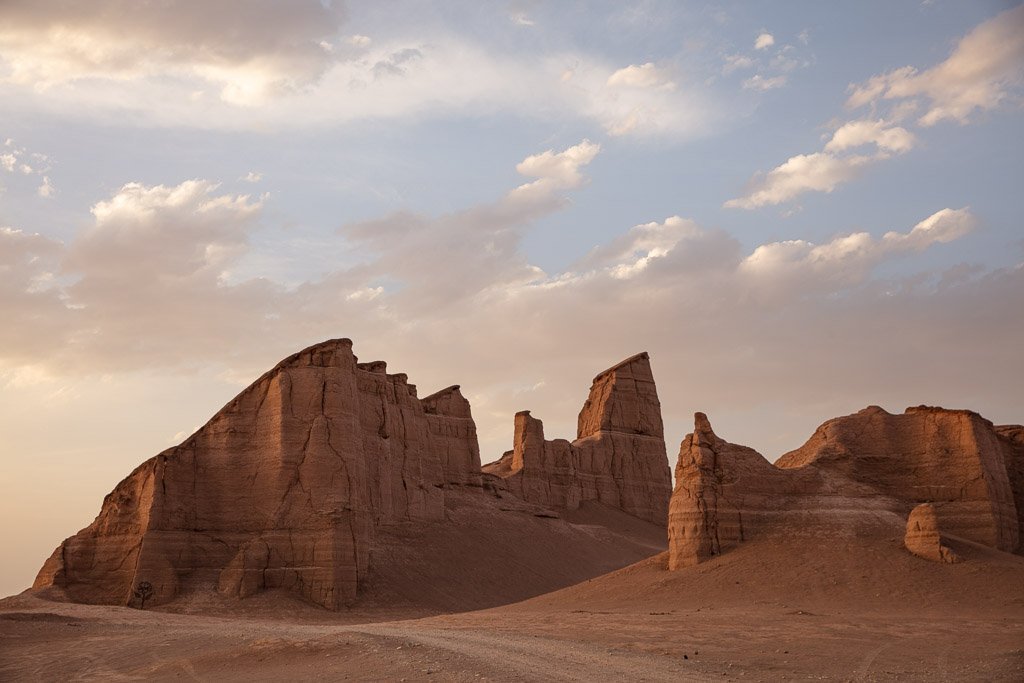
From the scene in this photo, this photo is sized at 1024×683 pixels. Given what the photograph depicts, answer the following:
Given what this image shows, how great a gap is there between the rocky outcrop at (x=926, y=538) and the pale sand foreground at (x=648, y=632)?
0.44m

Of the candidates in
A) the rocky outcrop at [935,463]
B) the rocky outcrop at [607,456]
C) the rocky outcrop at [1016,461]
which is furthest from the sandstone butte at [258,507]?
the rocky outcrop at [607,456]

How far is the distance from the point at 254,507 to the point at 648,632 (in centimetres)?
2200

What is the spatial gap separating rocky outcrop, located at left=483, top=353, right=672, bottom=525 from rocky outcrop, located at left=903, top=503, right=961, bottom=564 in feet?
143

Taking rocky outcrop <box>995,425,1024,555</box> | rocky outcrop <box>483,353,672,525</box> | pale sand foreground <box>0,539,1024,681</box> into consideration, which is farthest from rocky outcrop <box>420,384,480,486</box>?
rocky outcrop <box>995,425,1024,555</box>

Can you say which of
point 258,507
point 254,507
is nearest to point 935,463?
point 258,507

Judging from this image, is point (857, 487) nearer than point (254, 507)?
Yes

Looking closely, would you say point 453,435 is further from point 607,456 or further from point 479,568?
point 607,456

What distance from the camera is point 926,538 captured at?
38.0 meters

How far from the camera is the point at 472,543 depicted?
59.8m

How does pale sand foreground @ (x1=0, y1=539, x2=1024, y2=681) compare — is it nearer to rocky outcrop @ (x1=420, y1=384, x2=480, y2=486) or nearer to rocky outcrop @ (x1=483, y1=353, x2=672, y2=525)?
rocky outcrop @ (x1=420, y1=384, x2=480, y2=486)

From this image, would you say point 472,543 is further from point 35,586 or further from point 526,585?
point 35,586

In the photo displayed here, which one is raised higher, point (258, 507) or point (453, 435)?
point (453, 435)

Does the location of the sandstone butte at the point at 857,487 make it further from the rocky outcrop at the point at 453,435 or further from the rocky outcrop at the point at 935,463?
the rocky outcrop at the point at 453,435

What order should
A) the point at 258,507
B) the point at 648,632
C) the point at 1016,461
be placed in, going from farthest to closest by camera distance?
the point at 1016,461, the point at 258,507, the point at 648,632
